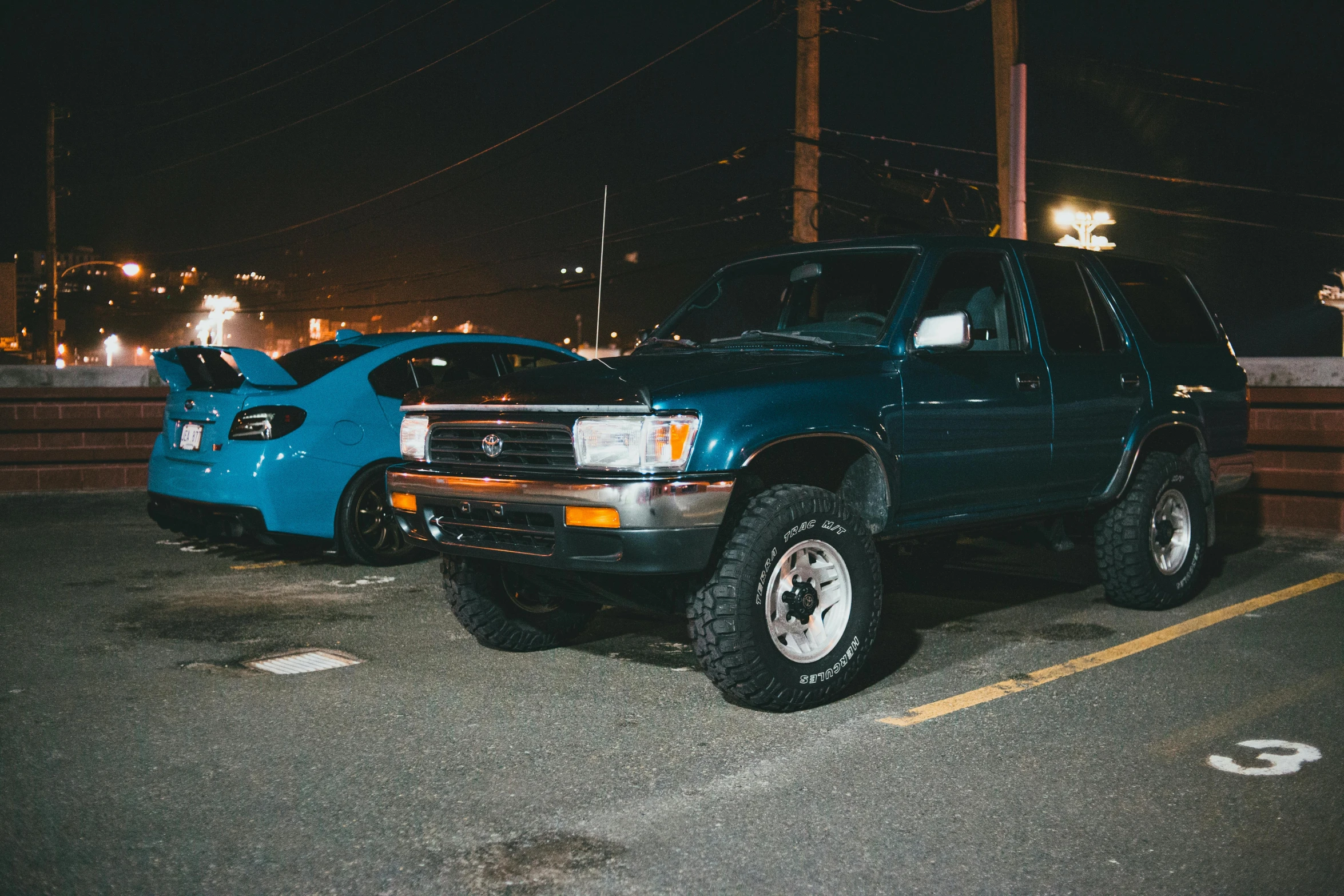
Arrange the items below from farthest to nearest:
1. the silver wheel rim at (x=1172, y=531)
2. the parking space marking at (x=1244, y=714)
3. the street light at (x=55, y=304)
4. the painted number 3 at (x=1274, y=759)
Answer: the street light at (x=55, y=304)
the silver wheel rim at (x=1172, y=531)
the parking space marking at (x=1244, y=714)
the painted number 3 at (x=1274, y=759)

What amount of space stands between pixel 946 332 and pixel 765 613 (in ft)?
4.74

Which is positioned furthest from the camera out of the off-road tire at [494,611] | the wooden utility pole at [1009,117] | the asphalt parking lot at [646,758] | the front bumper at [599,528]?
the wooden utility pole at [1009,117]

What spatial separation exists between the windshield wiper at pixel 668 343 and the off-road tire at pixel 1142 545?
2.54 m

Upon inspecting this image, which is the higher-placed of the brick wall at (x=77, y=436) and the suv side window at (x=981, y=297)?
the suv side window at (x=981, y=297)

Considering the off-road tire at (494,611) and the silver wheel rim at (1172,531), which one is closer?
the off-road tire at (494,611)

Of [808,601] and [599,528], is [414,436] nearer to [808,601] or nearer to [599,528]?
[599,528]

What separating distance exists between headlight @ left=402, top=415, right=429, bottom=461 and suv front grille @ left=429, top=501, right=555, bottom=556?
1.17ft

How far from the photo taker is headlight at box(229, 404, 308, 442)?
285 inches

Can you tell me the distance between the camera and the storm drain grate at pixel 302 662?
5.25 meters

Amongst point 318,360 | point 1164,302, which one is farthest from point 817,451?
point 318,360

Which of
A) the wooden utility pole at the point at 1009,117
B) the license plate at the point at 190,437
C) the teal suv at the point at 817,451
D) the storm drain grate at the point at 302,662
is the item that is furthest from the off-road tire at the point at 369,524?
the wooden utility pole at the point at 1009,117

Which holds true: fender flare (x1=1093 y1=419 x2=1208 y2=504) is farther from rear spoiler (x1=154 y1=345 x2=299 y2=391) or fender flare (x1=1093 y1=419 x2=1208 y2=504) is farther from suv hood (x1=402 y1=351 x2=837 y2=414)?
rear spoiler (x1=154 y1=345 x2=299 y2=391)

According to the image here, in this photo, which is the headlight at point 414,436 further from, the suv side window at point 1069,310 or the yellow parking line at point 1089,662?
the suv side window at point 1069,310

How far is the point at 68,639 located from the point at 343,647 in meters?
1.35
